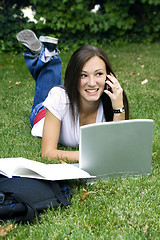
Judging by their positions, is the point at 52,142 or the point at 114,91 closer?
the point at 114,91

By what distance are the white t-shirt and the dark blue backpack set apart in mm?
733

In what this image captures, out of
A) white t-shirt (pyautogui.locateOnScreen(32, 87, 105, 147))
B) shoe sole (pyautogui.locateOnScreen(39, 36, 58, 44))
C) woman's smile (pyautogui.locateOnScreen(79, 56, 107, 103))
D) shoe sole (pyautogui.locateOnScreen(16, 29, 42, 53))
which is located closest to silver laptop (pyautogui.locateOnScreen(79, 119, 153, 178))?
woman's smile (pyautogui.locateOnScreen(79, 56, 107, 103))

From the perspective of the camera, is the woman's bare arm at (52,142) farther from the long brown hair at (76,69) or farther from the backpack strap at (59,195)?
the backpack strap at (59,195)

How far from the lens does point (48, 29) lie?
7695 millimetres

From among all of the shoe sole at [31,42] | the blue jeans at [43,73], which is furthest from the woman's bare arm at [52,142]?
the shoe sole at [31,42]

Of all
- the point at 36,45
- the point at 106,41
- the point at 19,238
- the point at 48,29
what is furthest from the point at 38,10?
the point at 19,238

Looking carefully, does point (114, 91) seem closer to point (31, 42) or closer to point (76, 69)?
point (76, 69)

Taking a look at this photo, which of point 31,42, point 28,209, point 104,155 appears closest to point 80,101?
point 104,155

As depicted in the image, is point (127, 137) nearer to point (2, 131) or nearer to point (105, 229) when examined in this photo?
point (105, 229)

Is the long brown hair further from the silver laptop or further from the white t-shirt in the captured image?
the silver laptop

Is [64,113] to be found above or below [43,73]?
below

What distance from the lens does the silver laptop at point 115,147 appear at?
2.23m

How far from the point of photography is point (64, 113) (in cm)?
293

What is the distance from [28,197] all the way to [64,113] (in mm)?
1016
